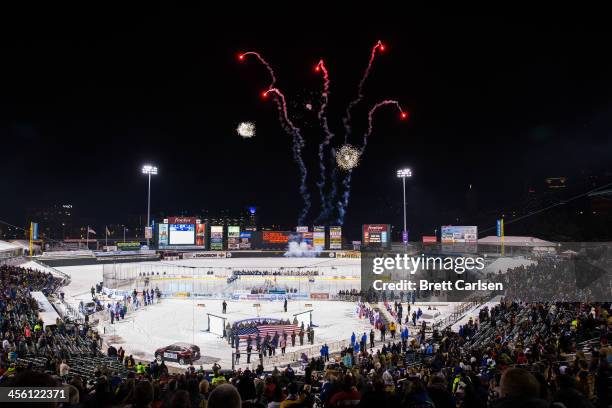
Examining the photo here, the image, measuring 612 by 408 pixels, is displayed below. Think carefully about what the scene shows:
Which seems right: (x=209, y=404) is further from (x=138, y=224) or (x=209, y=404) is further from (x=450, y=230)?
(x=138, y=224)

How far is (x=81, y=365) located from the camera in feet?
49.5

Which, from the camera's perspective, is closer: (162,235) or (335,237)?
(162,235)

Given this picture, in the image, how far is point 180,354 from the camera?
21.1 meters

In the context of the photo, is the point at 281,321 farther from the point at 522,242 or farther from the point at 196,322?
the point at 522,242

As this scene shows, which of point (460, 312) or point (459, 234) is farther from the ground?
point (459, 234)

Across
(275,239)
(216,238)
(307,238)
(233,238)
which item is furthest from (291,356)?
(275,239)

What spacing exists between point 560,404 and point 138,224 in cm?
14465

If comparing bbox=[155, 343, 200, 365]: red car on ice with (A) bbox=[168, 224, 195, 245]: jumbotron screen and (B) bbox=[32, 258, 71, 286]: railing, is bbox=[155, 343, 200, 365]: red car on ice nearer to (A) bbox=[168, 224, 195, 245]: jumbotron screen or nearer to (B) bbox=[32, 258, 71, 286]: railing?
(B) bbox=[32, 258, 71, 286]: railing

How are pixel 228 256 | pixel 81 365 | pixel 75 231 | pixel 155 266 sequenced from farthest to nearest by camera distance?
pixel 75 231
pixel 228 256
pixel 155 266
pixel 81 365

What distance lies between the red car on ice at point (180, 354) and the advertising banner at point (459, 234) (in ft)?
134

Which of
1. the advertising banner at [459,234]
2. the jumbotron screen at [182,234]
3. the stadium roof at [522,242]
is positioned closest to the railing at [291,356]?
the stadium roof at [522,242]

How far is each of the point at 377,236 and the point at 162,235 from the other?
3396cm

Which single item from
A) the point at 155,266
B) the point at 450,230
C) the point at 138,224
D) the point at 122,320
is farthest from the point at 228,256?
the point at 138,224

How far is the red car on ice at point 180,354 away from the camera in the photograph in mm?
21062
